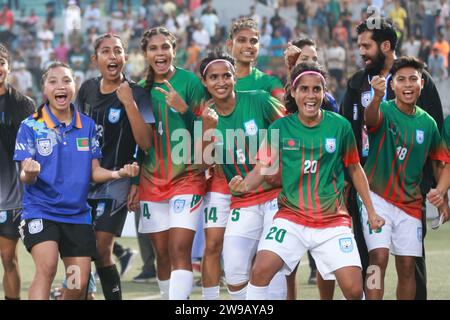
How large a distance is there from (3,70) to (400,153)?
11.3ft

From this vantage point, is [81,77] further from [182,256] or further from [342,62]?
[182,256]

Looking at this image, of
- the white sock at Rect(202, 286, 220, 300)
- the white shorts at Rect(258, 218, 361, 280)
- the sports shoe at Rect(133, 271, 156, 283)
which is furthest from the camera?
the sports shoe at Rect(133, 271, 156, 283)

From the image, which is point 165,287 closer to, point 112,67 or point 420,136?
point 112,67

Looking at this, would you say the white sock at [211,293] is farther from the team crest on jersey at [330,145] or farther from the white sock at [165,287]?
the team crest on jersey at [330,145]

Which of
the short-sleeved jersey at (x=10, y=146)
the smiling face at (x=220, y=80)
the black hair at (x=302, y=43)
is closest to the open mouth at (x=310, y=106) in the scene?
the smiling face at (x=220, y=80)

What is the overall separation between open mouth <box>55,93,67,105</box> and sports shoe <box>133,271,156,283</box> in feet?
13.9

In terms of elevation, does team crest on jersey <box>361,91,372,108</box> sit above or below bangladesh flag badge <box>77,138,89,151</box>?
above

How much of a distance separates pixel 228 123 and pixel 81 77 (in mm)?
18318

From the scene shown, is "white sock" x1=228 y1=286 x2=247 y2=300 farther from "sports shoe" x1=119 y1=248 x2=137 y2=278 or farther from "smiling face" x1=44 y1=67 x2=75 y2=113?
"sports shoe" x1=119 y1=248 x2=137 y2=278

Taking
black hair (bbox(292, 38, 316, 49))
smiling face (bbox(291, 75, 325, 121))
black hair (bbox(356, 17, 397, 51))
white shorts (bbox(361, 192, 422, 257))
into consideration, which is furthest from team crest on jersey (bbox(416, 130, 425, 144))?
black hair (bbox(292, 38, 316, 49))

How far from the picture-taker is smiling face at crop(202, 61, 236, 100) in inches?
336

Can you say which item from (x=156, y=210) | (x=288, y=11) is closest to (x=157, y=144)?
(x=156, y=210)

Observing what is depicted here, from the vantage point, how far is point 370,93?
28.9ft

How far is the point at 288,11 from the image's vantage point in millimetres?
28453
